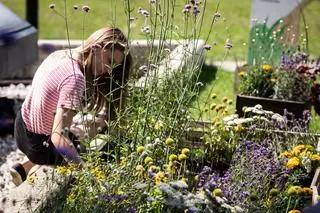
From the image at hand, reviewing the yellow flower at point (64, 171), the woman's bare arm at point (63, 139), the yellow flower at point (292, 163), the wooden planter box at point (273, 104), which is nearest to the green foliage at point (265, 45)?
the wooden planter box at point (273, 104)

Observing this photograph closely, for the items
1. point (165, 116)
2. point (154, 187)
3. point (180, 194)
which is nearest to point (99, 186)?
point (154, 187)

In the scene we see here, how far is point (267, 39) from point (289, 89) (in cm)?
151

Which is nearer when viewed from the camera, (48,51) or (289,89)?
(289,89)

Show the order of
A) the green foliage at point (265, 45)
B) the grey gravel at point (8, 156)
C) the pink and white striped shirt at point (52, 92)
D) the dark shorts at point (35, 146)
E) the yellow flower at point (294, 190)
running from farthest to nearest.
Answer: the green foliage at point (265, 45) → the grey gravel at point (8, 156) → the dark shorts at point (35, 146) → the pink and white striped shirt at point (52, 92) → the yellow flower at point (294, 190)

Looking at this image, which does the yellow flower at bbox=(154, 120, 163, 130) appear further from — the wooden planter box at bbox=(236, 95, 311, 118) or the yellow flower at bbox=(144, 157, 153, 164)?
the wooden planter box at bbox=(236, 95, 311, 118)

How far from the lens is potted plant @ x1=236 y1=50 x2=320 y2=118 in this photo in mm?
5738

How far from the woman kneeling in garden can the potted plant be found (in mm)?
1608

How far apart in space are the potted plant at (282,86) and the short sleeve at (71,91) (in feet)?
6.09

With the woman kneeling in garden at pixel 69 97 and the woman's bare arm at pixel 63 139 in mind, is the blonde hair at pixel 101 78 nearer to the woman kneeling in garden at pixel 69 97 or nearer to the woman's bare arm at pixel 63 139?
the woman kneeling in garden at pixel 69 97

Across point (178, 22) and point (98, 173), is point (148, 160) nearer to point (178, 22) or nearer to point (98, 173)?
point (98, 173)

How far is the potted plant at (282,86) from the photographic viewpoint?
5.74 metres

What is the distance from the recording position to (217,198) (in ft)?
10.4

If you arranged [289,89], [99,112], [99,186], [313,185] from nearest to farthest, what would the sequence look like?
[99,186]
[313,185]
[99,112]
[289,89]

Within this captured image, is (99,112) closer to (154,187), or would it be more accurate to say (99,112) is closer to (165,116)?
(165,116)
